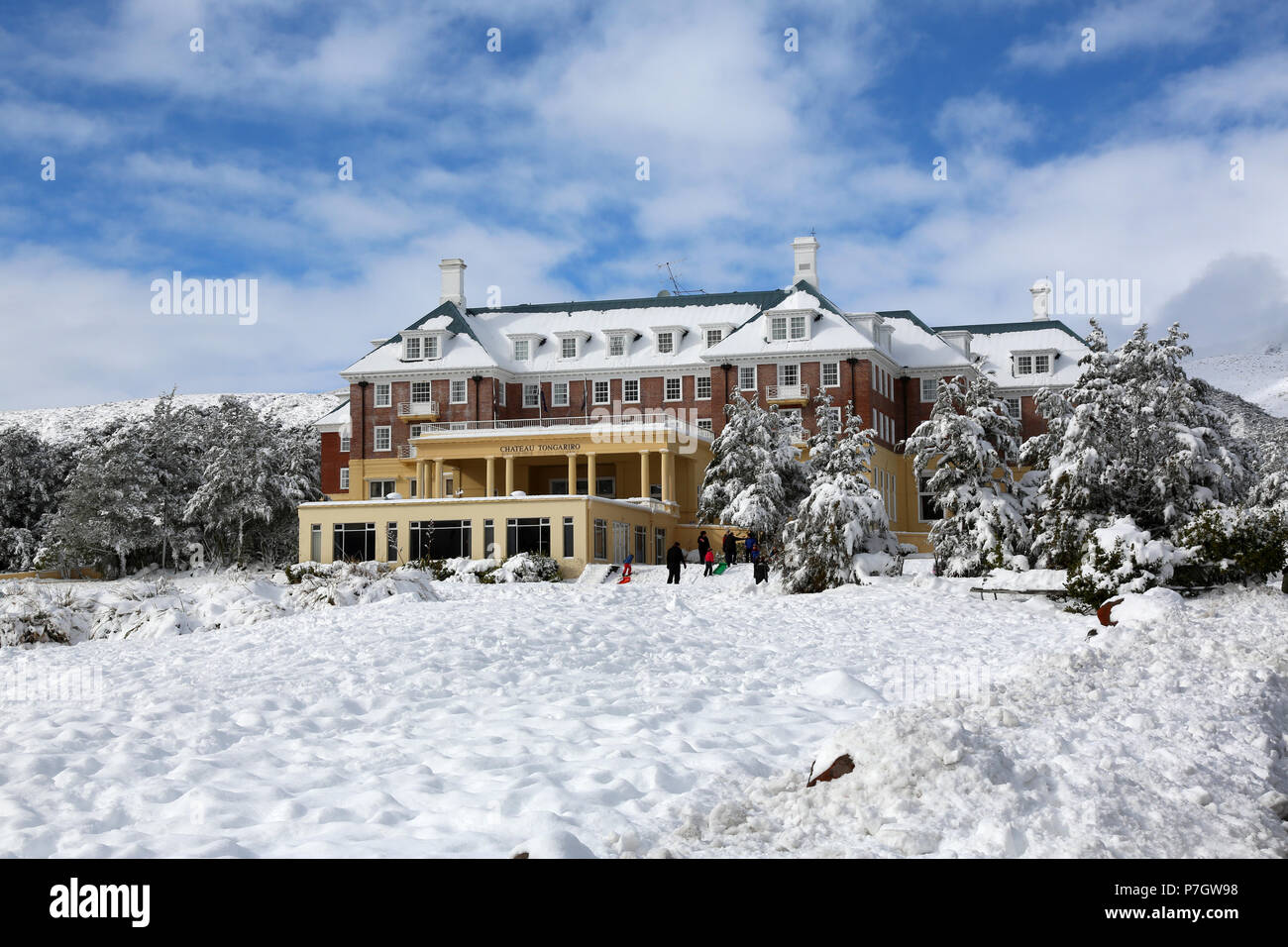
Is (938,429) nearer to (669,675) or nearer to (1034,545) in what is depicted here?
(1034,545)

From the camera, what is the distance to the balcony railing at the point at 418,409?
58.5m

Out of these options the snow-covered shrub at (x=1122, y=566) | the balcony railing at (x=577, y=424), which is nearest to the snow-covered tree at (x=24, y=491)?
the balcony railing at (x=577, y=424)

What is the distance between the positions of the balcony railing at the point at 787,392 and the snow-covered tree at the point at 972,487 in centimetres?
1794

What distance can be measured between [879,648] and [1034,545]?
13627mm

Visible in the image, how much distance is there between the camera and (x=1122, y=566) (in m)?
23.3

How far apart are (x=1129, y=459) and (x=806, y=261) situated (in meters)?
34.4

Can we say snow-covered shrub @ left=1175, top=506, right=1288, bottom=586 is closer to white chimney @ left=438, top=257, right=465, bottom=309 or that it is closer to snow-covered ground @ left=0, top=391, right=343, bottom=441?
white chimney @ left=438, top=257, right=465, bottom=309

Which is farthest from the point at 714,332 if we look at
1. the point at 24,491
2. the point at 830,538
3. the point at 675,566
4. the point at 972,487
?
the point at 24,491

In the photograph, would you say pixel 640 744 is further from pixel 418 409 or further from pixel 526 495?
pixel 418 409

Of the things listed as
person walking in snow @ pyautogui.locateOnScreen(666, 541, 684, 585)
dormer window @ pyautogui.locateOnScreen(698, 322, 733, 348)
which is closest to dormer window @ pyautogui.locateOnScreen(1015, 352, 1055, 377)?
dormer window @ pyautogui.locateOnScreen(698, 322, 733, 348)

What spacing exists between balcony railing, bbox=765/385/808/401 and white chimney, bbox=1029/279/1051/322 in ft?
65.1

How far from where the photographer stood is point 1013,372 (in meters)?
62.2

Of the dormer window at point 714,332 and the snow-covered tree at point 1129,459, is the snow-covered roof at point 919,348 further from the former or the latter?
the snow-covered tree at point 1129,459

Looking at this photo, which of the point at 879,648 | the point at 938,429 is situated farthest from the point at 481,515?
the point at 879,648
